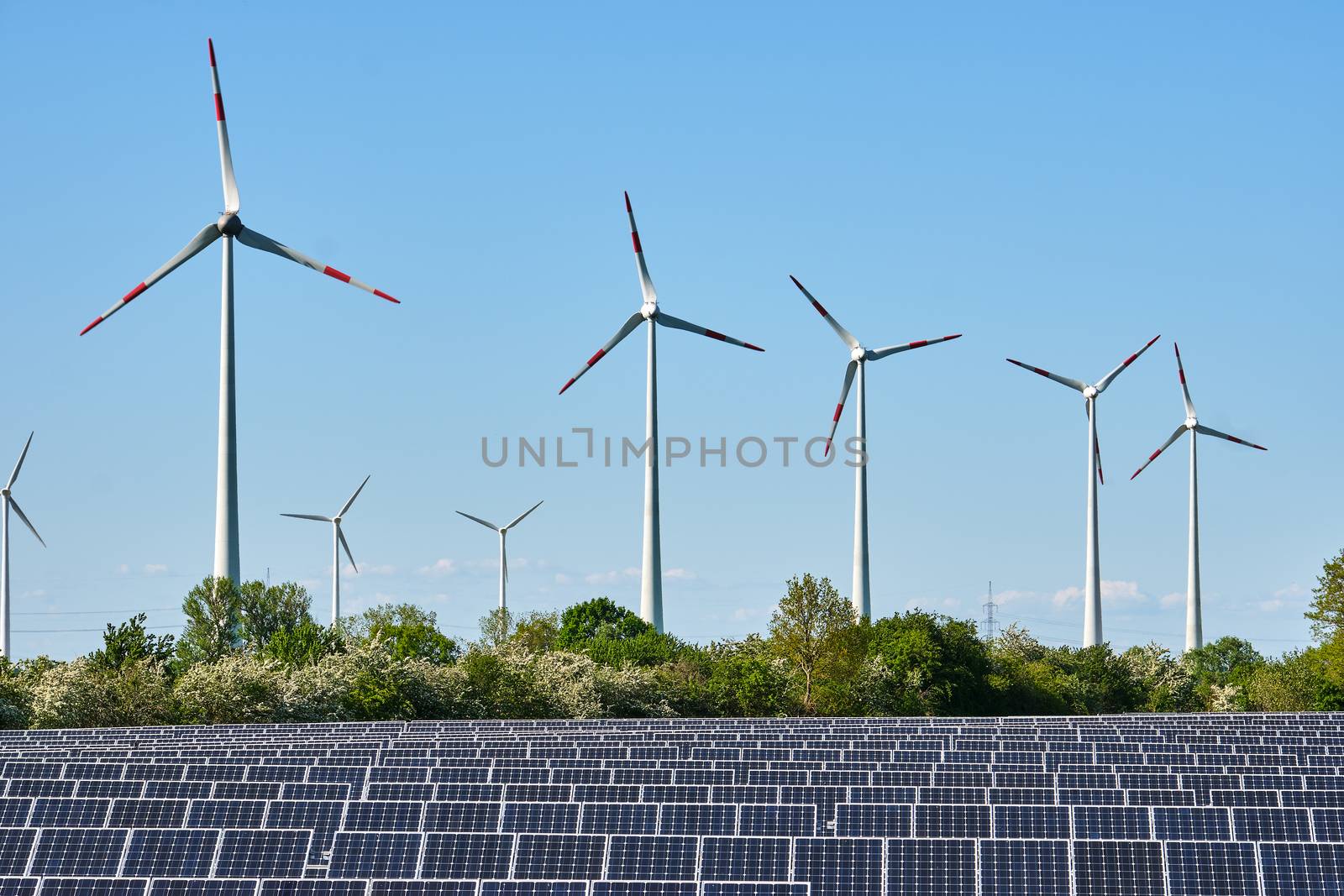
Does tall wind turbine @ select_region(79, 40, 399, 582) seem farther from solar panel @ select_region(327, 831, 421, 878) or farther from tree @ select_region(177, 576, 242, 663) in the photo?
solar panel @ select_region(327, 831, 421, 878)

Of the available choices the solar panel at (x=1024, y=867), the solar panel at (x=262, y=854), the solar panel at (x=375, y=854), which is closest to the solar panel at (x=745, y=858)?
the solar panel at (x=1024, y=867)

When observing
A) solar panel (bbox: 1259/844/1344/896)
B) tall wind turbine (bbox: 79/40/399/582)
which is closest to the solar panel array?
solar panel (bbox: 1259/844/1344/896)

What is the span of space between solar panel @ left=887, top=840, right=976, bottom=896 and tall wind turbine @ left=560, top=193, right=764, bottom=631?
77.8m

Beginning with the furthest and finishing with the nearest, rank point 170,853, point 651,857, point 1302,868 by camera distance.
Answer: point 170,853, point 651,857, point 1302,868

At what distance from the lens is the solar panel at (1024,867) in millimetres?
30844

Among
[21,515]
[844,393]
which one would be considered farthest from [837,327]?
[21,515]

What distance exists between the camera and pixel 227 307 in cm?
9031

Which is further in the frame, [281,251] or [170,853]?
[281,251]

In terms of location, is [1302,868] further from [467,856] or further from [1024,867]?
[467,856]

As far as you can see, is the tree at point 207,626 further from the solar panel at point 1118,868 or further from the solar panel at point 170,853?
the solar panel at point 1118,868

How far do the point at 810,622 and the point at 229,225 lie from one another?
47891mm

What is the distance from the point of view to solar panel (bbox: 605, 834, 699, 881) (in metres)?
31.8

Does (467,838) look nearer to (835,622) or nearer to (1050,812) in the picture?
(1050,812)

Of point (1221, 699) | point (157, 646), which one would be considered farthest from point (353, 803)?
point (1221, 699)
